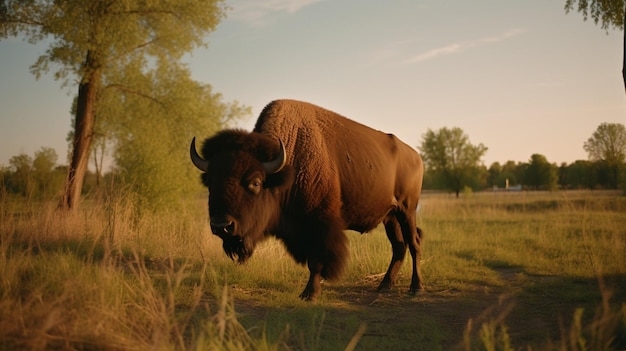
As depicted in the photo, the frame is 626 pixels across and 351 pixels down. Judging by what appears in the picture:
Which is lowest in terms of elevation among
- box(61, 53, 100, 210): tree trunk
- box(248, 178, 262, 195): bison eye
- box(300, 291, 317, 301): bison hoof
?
box(300, 291, 317, 301): bison hoof

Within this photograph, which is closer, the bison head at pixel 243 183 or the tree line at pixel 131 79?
the bison head at pixel 243 183

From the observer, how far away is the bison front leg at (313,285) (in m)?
6.16

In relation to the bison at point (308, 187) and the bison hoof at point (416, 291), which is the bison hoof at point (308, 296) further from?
the bison hoof at point (416, 291)

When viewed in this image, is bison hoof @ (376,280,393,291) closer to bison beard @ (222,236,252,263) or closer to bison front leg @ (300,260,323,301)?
bison front leg @ (300,260,323,301)

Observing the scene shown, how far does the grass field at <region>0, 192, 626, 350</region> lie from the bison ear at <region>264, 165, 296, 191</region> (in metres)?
1.46

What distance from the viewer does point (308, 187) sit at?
6.37 meters

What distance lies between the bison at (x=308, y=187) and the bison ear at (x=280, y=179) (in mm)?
14

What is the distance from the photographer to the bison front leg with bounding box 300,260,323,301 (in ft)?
20.2

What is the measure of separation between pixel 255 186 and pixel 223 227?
2.44 feet

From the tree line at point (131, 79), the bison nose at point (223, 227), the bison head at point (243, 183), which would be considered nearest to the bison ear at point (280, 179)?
the bison head at point (243, 183)

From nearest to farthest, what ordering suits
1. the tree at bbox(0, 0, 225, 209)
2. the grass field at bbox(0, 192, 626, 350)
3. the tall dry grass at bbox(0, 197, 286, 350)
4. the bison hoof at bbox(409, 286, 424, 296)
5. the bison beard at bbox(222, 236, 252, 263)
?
1. the tall dry grass at bbox(0, 197, 286, 350)
2. the grass field at bbox(0, 192, 626, 350)
3. the bison beard at bbox(222, 236, 252, 263)
4. the bison hoof at bbox(409, 286, 424, 296)
5. the tree at bbox(0, 0, 225, 209)

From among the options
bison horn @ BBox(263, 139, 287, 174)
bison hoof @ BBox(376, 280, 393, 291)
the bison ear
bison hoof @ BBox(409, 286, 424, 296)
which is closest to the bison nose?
the bison ear

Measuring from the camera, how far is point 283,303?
5848 mm

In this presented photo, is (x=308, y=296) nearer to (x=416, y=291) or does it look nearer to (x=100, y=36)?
(x=416, y=291)
